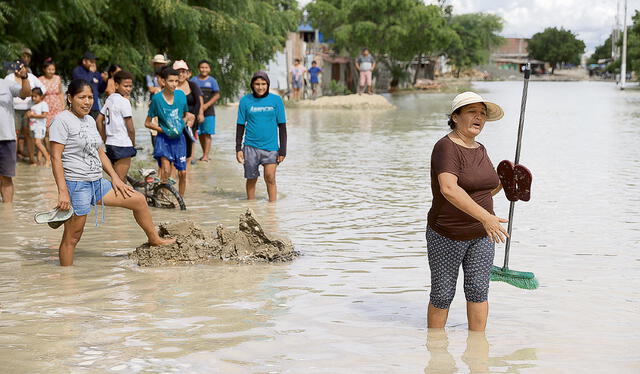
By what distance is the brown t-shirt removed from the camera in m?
5.47

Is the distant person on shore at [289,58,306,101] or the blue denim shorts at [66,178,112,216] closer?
the blue denim shorts at [66,178,112,216]

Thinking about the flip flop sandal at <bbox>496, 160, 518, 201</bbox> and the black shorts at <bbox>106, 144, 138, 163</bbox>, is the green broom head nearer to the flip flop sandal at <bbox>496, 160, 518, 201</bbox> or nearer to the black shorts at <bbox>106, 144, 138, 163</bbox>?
the flip flop sandal at <bbox>496, 160, 518, 201</bbox>

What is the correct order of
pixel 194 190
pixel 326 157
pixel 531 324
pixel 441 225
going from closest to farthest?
pixel 441 225 → pixel 531 324 → pixel 194 190 → pixel 326 157

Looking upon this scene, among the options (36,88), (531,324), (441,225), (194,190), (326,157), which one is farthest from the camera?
(326,157)

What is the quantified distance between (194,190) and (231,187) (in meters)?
0.60

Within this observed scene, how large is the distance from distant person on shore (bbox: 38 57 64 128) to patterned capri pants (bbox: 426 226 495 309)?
34.8 ft

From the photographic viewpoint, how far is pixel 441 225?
559 centimetres

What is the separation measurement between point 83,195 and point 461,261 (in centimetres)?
335

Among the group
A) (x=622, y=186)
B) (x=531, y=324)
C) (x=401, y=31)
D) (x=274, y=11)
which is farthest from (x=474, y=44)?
(x=531, y=324)

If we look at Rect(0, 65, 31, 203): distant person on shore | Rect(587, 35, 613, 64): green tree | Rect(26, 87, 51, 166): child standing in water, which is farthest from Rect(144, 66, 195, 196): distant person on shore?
Rect(587, 35, 613, 64): green tree

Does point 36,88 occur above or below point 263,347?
above

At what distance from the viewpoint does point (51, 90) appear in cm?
1521

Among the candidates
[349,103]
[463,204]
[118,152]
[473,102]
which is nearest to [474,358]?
[463,204]

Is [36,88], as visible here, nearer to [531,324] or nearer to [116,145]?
[116,145]
